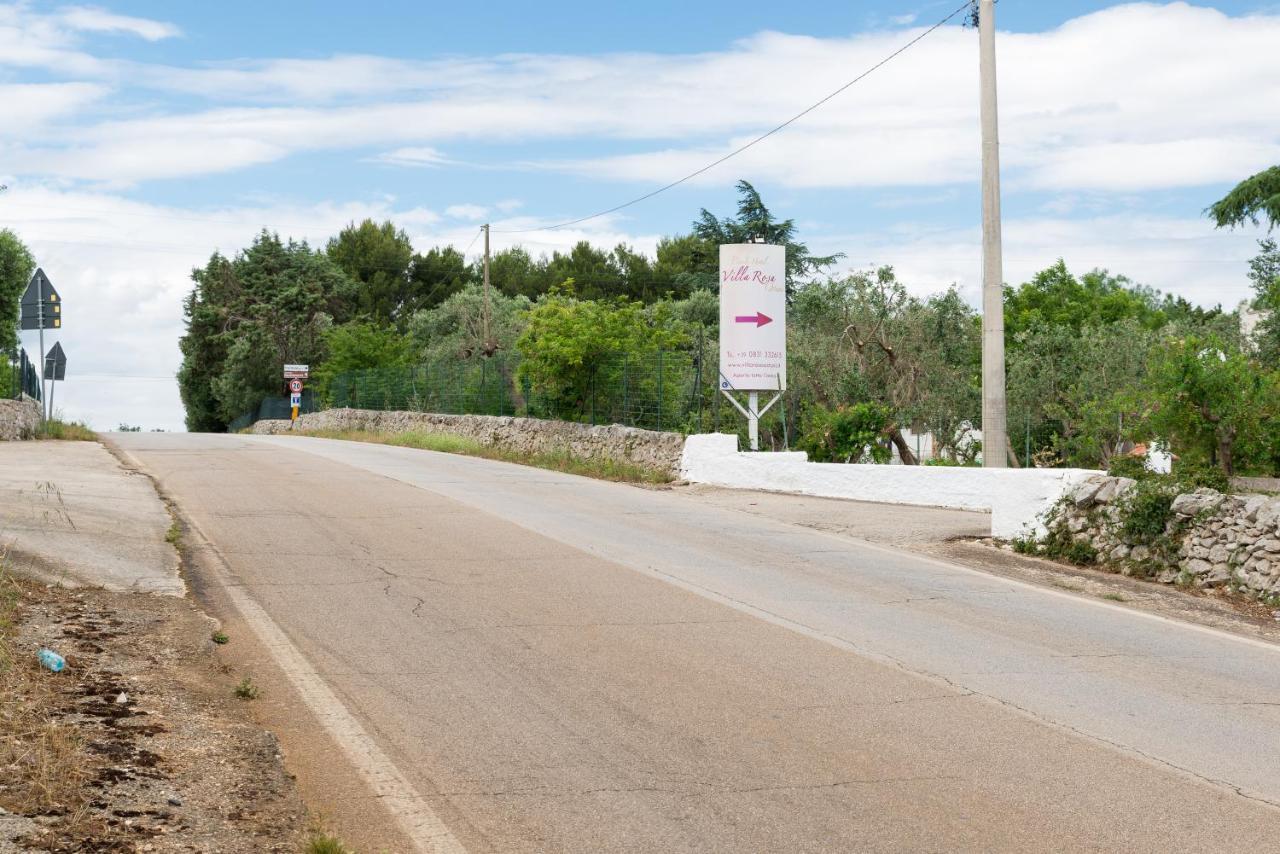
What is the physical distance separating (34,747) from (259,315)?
67.0 meters

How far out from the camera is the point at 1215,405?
1548cm

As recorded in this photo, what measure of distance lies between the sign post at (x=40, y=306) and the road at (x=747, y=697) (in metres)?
14.1

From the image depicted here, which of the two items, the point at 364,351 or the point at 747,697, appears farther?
the point at 364,351

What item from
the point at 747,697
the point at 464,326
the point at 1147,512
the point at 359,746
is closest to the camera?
the point at 359,746

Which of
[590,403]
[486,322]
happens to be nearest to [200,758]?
[590,403]

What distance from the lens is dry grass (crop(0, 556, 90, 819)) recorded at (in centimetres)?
528

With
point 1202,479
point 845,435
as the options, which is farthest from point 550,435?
point 1202,479

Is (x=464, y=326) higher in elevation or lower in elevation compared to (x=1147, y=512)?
higher

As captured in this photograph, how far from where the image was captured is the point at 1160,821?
18.2ft

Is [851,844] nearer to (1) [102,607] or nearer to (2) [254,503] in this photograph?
(1) [102,607]

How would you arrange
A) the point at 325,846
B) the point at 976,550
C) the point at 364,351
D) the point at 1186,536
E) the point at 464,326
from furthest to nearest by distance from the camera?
the point at 464,326
the point at 364,351
the point at 976,550
the point at 1186,536
the point at 325,846

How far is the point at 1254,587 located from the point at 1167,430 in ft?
14.5

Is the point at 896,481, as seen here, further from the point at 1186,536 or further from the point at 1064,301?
the point at 1064,301

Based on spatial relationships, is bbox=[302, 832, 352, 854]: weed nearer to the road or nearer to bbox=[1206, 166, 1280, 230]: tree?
the road
